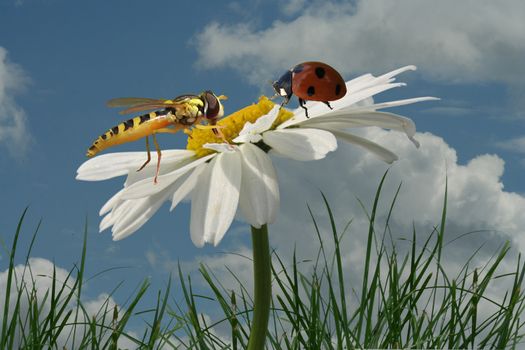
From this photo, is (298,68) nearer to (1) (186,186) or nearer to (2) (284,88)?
(2) (284,88)

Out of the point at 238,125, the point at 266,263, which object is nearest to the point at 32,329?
the point at 238,125

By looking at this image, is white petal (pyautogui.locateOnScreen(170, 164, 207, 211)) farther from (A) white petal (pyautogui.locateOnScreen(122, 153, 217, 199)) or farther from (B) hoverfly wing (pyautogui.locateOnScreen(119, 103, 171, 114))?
(B) hoverfly wing (pyautogui.locateOnScreen(119, 103, 171, 114))

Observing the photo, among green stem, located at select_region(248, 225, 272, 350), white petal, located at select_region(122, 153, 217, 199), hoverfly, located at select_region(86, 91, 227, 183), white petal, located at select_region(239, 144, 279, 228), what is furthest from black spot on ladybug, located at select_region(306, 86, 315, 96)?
green stem, located at select_region(248, 225, 272, 350)

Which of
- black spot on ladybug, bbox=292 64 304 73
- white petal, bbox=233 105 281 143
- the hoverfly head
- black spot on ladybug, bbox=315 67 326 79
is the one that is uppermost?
black spot on ladybug, bbox=292 64 304 73

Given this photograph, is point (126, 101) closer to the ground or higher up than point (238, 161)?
higher up

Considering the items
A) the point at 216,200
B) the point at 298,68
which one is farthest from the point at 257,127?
the point at 298,68
